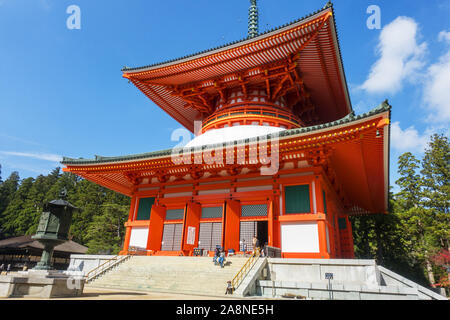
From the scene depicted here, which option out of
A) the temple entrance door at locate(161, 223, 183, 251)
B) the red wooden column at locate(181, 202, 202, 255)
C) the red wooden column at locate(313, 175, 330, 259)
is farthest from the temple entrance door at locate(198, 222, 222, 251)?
the red wooden column at locate(313, 175, 330, 259)

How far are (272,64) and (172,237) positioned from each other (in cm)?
1170

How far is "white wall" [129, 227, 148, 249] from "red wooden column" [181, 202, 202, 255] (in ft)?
9.12

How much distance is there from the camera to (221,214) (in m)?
15.0

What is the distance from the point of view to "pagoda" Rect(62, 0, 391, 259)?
40.6ft

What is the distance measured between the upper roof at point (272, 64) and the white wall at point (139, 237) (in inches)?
382

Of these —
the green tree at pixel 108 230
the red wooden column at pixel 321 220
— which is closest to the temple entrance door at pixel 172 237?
the red wooden column at pixel 321 220

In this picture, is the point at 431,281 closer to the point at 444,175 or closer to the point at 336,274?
the point at 444,175

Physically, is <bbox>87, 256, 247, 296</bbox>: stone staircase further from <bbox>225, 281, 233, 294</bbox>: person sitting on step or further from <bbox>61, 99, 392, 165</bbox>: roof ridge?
<bbox>61, 99, 392, 165</bbox>: roof ridge

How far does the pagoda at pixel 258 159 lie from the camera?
1237 centimetres

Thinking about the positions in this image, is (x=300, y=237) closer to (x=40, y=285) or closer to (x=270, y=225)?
(x=270, y=225)

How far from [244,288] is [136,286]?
4.70 meters

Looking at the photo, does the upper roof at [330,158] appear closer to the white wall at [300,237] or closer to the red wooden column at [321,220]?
the red wooden column at [321,220]

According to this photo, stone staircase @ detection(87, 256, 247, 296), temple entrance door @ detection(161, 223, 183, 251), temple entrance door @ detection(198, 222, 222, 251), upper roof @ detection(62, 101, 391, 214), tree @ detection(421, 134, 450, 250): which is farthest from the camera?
tree @ detection(421, 134, 450, 250)

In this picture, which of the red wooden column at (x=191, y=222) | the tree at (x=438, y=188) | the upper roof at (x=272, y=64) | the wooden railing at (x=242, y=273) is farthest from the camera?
the tree at (x=438, y=188)
